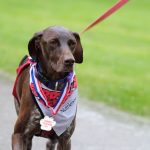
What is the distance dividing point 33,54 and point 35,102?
42 centimetres

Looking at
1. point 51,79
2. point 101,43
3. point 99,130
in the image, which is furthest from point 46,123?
point 101,43

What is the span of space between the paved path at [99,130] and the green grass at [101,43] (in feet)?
1.38

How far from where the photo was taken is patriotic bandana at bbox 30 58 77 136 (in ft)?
20.4

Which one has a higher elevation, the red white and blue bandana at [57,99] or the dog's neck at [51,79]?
the dog's neck at [51,79]

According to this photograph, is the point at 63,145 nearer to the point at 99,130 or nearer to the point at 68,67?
the point at 68,67

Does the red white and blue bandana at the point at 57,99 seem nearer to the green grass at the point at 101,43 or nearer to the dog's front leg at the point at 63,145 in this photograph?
the dog's front leg at the point at 63,145

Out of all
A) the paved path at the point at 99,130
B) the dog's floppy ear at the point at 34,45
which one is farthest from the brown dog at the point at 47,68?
the paved path at the point at 99,130

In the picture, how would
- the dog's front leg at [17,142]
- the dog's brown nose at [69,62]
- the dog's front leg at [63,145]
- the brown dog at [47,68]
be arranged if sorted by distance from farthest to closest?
the dog's front leg at [63,145]
the dog's front leg at [17,142]
the brown dog at [47,68]
the dog's brown nose at [69,62]

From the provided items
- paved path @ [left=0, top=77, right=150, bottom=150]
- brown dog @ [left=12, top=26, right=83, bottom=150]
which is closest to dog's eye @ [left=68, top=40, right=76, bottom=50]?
brown dog @ [left=12, top=26, right=83, bottom=150]

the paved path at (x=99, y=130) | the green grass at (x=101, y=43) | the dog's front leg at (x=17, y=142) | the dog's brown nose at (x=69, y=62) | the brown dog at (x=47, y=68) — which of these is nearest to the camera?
the dog's brown nose at (x=69, y=62)

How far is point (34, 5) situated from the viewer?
76.8 ft

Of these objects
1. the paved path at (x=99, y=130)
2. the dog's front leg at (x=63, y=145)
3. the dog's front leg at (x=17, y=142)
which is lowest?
the paved path at (x=99, y=130)

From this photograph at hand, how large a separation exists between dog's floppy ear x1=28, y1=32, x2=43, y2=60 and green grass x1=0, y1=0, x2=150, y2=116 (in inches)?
138

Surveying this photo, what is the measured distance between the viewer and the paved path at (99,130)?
8039mm
